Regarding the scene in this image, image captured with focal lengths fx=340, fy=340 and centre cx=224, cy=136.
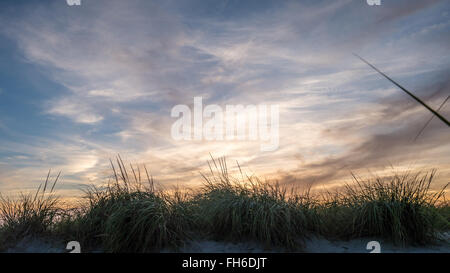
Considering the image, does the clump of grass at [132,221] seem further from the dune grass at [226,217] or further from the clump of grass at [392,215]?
the clump of grass at [392,215]

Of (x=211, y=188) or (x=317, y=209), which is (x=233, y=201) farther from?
(x=317, y=209)

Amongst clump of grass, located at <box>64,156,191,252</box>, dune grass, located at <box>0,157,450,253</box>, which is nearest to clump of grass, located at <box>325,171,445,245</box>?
dune grass, located at <box>0,157,450,253</box>

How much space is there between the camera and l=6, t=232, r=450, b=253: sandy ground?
200 inches

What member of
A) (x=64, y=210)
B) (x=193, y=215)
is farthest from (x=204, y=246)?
(x=64, y=210)

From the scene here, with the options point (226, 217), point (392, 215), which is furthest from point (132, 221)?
point (392, 215)

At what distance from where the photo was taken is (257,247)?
5.10m

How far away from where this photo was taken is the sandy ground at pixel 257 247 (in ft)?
16.7

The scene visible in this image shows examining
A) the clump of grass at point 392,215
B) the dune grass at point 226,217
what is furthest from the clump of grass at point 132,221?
the clump of grass at point 392,215

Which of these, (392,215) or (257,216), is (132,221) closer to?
(257,216)

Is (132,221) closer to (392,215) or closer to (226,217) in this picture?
(226,217)

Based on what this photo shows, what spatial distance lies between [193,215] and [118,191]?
56.2 inches

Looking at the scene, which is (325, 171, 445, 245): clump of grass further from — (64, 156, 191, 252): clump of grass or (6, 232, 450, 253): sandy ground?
(64, 156, 191, 252): clump of grass

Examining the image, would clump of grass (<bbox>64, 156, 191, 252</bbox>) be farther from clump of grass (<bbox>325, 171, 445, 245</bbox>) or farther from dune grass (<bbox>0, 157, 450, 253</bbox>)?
clump of grass (<bbox>325, 171, 445, 245</bbox>)
